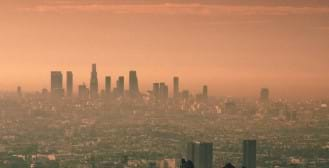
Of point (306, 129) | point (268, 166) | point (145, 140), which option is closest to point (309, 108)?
point (306, 129)

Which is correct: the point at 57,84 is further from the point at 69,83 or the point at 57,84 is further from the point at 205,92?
the point at 205,92

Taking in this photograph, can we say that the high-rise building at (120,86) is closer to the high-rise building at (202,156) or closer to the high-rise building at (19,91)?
the high-rise building at (19,91)

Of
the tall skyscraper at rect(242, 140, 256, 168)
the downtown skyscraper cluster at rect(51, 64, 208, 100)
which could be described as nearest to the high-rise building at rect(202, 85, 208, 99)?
the downtown skyscraper cluster at rect(51, 64, 208, 100)

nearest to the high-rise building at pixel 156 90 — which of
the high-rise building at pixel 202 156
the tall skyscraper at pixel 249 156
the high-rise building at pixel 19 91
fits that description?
the high-rise building at pixel 19 91

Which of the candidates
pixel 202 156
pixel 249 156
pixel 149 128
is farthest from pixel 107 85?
pixel 202 156

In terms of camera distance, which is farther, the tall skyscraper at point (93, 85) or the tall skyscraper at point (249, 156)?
the tall skyscraper at point (93, 85)
